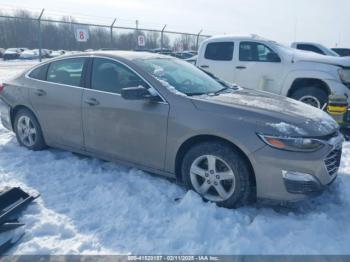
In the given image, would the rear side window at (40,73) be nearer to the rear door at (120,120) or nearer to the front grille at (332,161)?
the rear door at (120,120)

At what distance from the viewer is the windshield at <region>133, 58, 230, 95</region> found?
3836 millimetres

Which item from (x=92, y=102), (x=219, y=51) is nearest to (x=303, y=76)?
(x=219, y=51)

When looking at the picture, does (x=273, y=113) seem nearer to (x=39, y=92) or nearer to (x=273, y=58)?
(x=39, y=92)

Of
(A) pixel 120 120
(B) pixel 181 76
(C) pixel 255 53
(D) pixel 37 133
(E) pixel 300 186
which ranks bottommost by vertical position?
(D) pixel 37 133

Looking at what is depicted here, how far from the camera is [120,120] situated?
3.90 m

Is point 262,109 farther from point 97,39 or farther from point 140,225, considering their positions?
point 97,39

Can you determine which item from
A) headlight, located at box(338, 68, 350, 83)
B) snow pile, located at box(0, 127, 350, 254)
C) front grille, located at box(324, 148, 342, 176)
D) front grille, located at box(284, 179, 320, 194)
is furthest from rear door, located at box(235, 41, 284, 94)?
front grille, located at box(284, 179, 320, 194)

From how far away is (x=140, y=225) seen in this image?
10.3ft

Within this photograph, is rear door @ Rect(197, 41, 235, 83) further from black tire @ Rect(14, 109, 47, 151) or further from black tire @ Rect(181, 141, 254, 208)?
black tire @ Rect(181, 141, 254, 208)

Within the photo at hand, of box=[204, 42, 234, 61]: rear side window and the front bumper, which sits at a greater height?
box=[204, 42, 234, 61]: rear side window

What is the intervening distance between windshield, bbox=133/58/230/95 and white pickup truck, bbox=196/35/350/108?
132 inches

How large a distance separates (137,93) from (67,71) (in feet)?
5.06

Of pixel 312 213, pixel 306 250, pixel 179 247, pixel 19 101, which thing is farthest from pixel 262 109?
pixel 19 101

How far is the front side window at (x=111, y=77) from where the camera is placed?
3930mm
